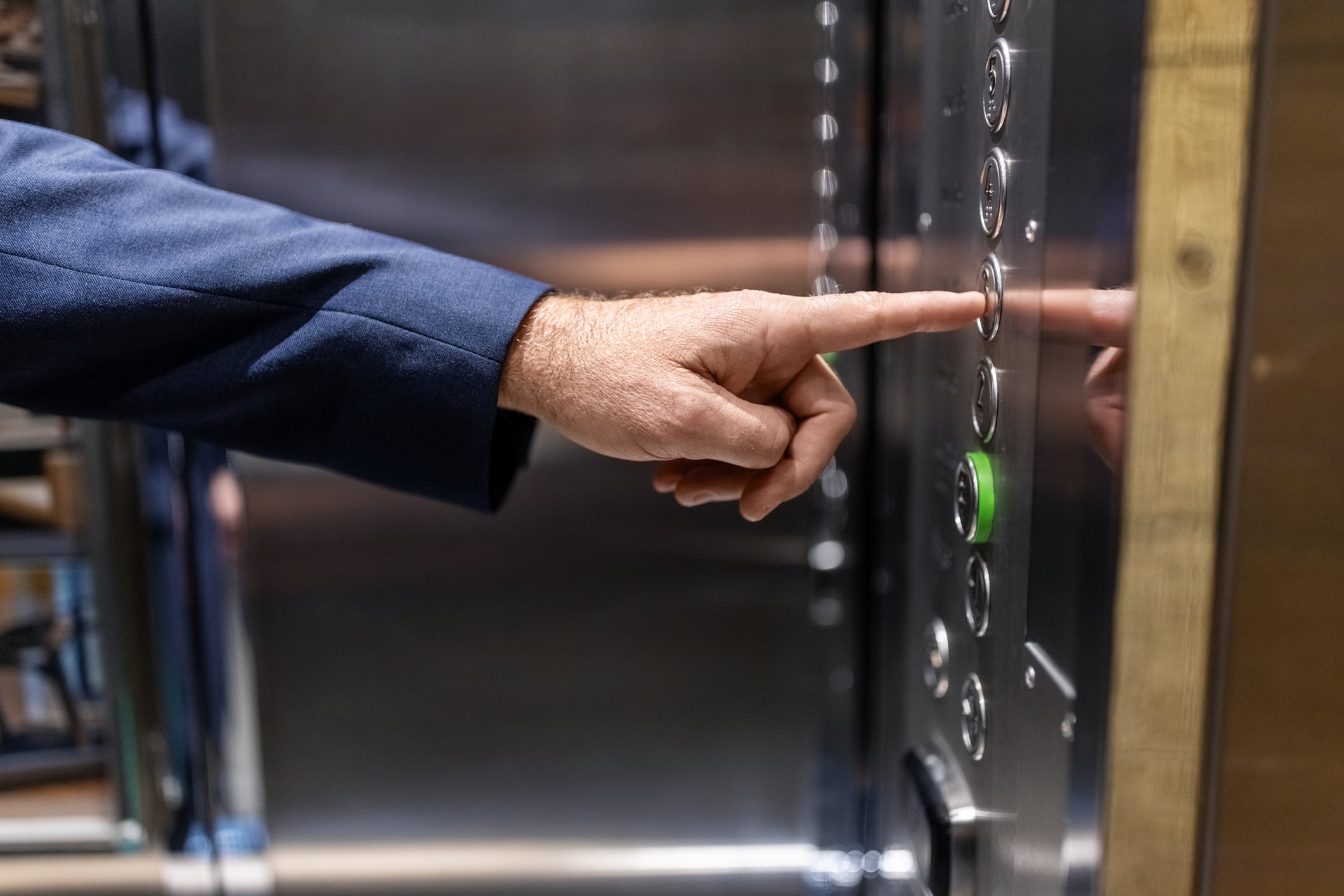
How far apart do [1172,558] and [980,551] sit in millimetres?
174

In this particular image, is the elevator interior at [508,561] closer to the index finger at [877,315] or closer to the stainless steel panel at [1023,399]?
the stainless steel panel at [1023,399]

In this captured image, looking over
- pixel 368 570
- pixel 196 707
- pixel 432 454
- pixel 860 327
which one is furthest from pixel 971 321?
pixel 196 707

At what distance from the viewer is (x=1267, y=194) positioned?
0.35m

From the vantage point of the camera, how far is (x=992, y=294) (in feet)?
1.70

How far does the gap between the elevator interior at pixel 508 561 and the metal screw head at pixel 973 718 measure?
87 mm

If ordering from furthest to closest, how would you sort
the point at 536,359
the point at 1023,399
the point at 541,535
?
the point at 541,535 < the point at 536,359 < the point at 1023,399

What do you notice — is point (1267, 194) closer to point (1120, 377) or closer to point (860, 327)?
point (1120, 377)

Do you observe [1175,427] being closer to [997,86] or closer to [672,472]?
[997,86]

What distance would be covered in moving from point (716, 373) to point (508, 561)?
0.44m

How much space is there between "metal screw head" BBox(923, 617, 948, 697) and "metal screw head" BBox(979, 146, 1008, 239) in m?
0.25

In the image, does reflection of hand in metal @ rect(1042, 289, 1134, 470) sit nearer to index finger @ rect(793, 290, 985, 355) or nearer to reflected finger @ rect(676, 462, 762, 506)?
index finger @ rect(793, 290, 985, 355)

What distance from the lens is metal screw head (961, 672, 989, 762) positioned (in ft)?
1.81

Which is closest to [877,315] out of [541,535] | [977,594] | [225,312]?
[977,594]

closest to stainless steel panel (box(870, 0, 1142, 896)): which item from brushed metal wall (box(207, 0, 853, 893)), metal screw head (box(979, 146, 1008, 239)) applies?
metal screw head (box(979, 146, 1008, 239))
